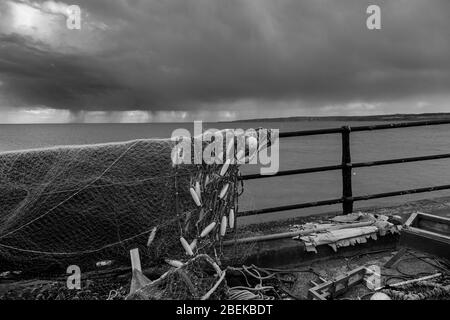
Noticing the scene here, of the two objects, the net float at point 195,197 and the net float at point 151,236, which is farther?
the net float at point 151,236

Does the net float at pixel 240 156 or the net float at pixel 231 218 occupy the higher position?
the net float at pixel 240 156

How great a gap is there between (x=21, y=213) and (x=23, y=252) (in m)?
0.35

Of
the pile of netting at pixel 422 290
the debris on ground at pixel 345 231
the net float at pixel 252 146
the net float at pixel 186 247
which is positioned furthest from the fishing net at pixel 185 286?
the pile of netting at pixel 422 290

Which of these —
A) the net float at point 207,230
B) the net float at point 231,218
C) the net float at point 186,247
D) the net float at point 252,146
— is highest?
the net float at point 252,146

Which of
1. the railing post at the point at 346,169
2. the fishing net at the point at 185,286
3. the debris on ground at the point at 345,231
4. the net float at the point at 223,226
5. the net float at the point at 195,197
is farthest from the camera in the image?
the railing post at the point at 346,169

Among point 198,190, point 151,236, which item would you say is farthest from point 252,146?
point 151,236

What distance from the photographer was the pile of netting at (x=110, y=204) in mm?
2963

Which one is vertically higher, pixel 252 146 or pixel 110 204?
pixel 252 146

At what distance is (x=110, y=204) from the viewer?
120 inches

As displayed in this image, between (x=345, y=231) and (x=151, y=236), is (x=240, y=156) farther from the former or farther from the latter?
(x=345, y=231)

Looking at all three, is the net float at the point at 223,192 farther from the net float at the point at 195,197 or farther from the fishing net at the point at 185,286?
the fishing net at the point at 185,286

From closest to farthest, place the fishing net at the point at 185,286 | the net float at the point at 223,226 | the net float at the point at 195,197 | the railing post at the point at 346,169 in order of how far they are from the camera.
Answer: the fishing net at the point at 185,286
the net float at the point at 195,197
the net float at the point at 223,226
the railing post at the point at 346,169
